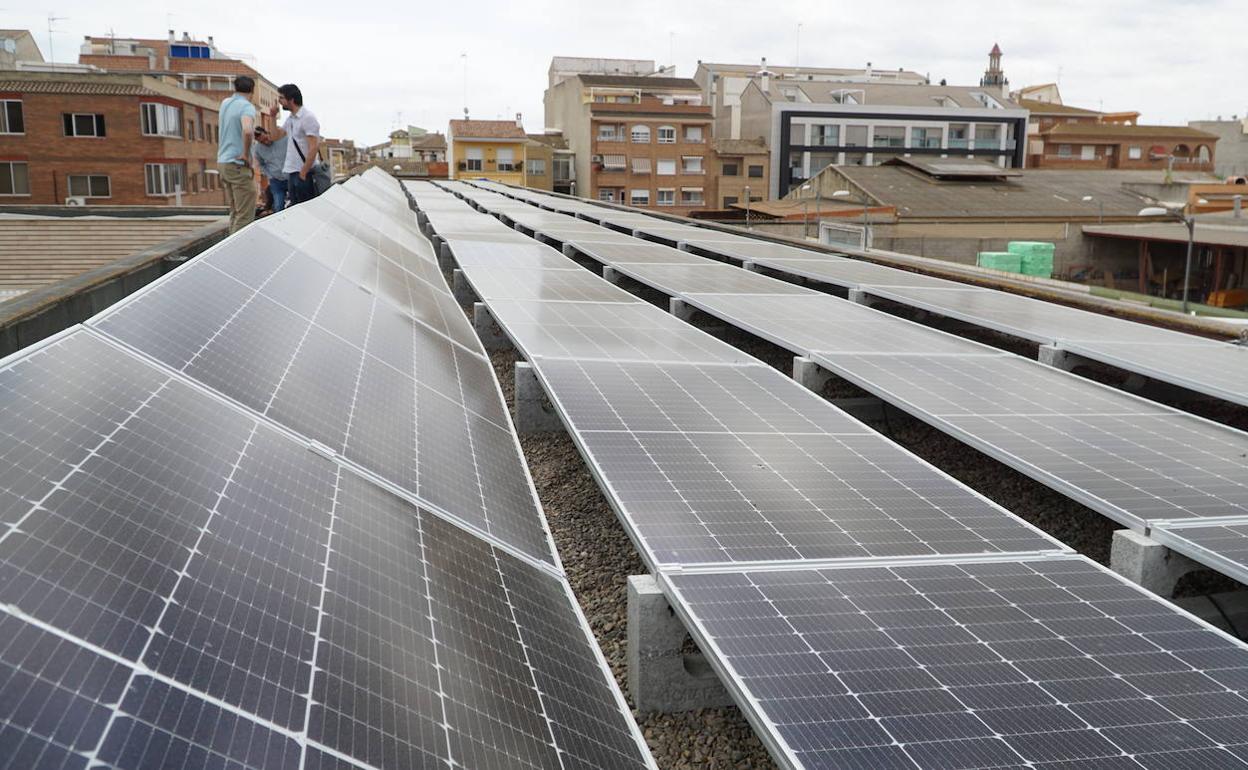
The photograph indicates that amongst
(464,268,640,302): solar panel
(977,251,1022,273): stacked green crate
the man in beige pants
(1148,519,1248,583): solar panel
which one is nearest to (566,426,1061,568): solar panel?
(1148,519,1248,583): solar panel

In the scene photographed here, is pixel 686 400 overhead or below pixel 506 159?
below

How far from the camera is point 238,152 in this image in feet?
43.4

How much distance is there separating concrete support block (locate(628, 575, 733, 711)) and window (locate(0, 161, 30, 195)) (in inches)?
2272

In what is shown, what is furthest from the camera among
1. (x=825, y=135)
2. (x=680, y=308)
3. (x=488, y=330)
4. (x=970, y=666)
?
(x=825, y=135)

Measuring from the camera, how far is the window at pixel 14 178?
51750 millimetres

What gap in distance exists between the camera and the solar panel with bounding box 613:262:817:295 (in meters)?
15.6

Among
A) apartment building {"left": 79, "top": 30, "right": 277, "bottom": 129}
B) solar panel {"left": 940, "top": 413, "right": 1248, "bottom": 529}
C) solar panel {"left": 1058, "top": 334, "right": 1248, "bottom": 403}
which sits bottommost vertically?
solar panel {"left": 940, "top": 413, "right": 1248, "bottom": 529}

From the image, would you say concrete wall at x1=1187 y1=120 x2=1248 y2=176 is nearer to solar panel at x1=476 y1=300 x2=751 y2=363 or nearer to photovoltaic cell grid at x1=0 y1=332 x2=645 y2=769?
solar panel at x1=476 y1=300 x2=751 y2=363

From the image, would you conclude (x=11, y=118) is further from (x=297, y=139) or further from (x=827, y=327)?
(x=827, y=327)

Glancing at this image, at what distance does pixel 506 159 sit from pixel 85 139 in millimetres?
43268

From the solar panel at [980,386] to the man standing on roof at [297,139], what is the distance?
830 cm

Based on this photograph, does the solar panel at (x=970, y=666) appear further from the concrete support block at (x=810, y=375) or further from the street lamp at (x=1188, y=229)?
the street lamp at (x=1188, y=229)

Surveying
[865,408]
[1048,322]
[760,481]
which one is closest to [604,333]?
[865,408]

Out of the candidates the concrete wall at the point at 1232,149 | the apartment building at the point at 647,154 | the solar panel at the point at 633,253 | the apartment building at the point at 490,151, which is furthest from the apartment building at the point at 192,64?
the concrete wall at the point at 1232,149
